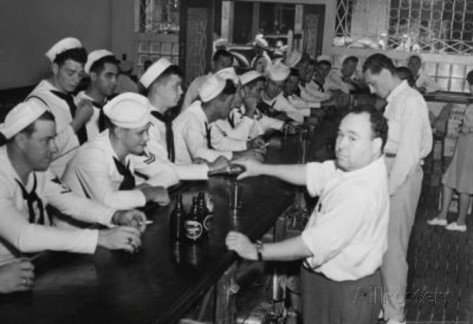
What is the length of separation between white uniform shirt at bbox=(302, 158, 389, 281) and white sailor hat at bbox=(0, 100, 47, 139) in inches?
54.6

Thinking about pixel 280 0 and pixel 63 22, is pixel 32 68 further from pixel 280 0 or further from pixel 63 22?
pixel 280 0

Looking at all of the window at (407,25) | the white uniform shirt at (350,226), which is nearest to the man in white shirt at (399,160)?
the white uniform shirt at (350,226)

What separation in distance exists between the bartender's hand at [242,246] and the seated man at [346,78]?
7889 millimetres

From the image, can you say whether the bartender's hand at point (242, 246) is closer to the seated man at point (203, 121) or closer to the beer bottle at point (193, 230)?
the beer bottle at point (193, 230)

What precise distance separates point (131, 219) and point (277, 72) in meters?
4.15

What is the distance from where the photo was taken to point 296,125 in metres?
6.06

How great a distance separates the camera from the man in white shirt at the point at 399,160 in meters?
4.03

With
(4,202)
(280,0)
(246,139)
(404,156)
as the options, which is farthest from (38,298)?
(280,0)

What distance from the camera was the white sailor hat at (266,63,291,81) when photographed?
6641 mm

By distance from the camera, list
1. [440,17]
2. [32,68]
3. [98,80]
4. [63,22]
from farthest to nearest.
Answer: [440,17] → [63,22] → [32,68] → [98,80]

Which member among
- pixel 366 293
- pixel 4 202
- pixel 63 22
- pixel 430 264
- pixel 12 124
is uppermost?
pixel 63 22

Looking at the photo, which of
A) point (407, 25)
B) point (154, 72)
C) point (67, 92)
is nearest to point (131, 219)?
point (154, 72)

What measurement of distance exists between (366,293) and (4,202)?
65.0 inches

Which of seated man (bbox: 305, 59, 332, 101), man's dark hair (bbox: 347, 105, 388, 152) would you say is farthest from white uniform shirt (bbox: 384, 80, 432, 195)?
seated man (bbox: 305, 59, 332, 101)
